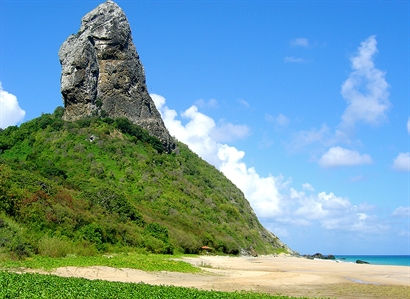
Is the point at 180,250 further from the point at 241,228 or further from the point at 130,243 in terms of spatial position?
the point at 241,228

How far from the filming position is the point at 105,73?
86938 mm

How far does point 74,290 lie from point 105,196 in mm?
33910

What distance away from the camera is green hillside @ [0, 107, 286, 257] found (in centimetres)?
3369

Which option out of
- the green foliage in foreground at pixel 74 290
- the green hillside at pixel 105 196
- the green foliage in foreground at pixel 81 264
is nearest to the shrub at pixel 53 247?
the green hillside at pixel 105 196

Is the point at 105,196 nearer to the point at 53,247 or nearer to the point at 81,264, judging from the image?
the point at 53,247

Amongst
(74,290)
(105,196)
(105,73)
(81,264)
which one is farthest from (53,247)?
(105,73)

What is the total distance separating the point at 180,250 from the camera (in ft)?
165

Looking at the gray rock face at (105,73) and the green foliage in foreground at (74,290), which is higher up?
the gray rock face at (105,73)

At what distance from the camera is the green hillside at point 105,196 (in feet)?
111

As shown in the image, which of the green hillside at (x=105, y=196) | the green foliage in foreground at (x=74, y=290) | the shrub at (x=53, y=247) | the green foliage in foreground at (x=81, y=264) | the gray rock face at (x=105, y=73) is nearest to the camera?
the green foliage in foreground at (x=74, y=290)

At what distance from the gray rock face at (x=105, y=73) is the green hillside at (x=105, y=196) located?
4.42 metres

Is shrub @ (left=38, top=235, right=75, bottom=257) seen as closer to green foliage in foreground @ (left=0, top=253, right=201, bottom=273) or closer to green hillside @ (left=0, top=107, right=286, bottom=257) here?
green hillside @ (left=0, top=107, right=286, bottom=257)

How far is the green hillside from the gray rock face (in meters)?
4.42

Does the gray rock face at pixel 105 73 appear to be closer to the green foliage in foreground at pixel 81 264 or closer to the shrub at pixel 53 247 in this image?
the shrub at pixel 53 247
